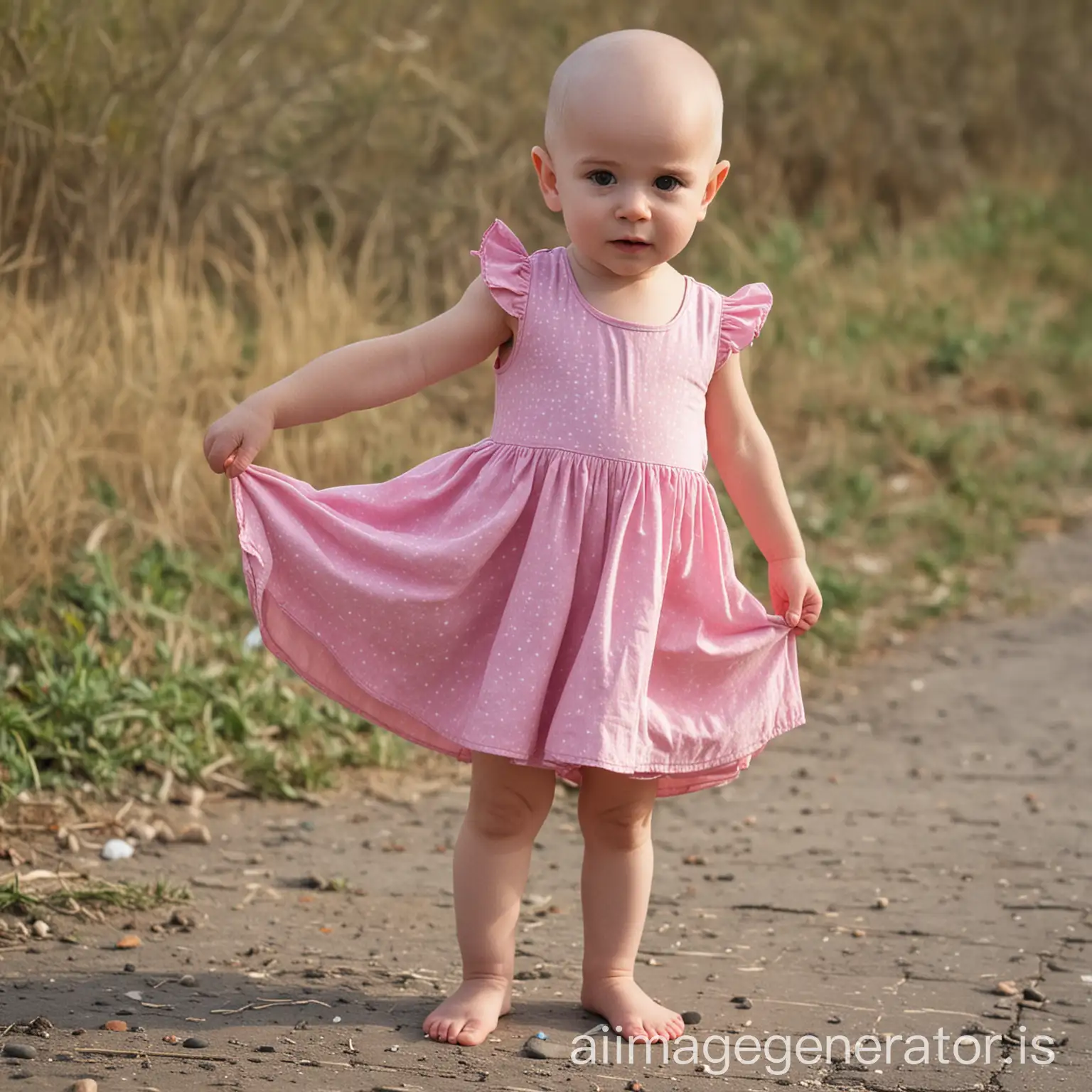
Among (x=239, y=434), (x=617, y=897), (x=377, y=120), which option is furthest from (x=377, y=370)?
(x=377, y=120)

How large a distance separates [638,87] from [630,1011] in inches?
57.8

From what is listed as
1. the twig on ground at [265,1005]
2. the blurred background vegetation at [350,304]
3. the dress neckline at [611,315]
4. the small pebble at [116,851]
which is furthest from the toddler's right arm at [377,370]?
the blurred background vegetation at [350,304]

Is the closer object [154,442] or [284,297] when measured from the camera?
[154,442]

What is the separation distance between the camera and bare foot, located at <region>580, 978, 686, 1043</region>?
2.78 metres

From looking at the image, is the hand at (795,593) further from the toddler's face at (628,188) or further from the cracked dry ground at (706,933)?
the cracked dry ground at (706,933)

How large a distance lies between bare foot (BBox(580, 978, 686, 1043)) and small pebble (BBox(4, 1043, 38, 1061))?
2.93ft

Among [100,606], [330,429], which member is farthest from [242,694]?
[330,429]

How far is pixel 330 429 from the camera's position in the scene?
204 inches

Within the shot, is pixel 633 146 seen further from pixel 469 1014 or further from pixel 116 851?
pixel 116 851

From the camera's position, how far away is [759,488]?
2867 millimetres

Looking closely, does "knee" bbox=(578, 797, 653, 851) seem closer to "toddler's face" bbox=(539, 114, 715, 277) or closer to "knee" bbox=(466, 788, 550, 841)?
"knee" bbox=(466, 788, 550, 841)

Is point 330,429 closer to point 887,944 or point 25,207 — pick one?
point 25,207

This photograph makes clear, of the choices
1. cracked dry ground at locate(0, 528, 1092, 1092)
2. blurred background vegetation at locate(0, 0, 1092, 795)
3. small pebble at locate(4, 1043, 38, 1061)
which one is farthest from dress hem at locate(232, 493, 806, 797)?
blurred background vegetation at locate(0, 0, 1092, 795)

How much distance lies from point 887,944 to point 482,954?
94 cm
